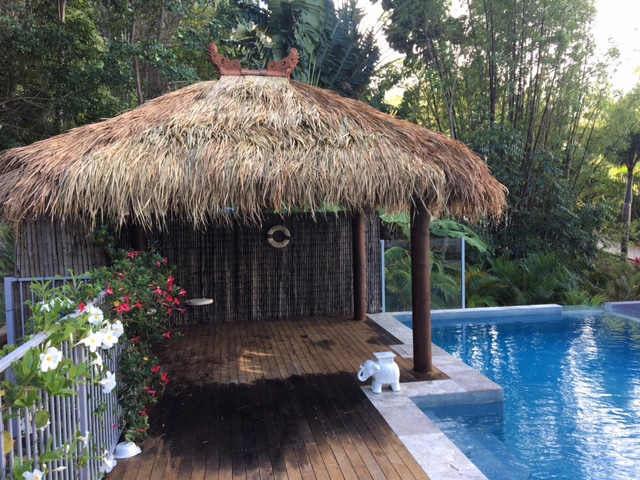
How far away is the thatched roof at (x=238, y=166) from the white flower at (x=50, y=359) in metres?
2.31

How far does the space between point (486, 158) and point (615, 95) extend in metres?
4.32

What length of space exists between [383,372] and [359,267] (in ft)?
9.10

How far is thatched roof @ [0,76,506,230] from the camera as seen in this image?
153 inches

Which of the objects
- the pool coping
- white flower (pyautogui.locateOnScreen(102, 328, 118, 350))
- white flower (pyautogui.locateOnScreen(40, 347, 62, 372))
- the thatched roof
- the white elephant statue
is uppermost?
the thatched roof

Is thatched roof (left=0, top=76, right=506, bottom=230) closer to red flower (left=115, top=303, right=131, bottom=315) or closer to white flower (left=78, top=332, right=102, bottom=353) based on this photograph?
red flower (left=115, top=303, right=131, bottom=315)

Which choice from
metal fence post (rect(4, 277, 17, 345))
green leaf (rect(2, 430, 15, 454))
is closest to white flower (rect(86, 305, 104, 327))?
Result: green leaf (rect(2, 430, 15, 454))

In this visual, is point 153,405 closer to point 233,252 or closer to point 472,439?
point 472,439

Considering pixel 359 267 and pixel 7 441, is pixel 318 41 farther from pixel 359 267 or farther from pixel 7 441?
pixel 7 441

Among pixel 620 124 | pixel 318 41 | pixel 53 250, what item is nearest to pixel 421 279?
pixel 53 250

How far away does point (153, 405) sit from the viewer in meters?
3.74

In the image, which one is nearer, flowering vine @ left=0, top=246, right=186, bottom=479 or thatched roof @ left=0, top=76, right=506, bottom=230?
flowering vine @ left=0, top=246, right=186, bottom=479

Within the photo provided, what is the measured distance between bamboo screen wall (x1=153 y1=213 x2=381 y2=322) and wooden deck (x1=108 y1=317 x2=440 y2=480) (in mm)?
1150

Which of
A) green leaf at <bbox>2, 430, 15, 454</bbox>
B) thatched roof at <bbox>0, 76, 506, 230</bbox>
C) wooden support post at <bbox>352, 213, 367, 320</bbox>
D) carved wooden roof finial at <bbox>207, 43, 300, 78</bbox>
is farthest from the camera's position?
wooden support post at <bbox>352, 213, 367, 320</bbox>

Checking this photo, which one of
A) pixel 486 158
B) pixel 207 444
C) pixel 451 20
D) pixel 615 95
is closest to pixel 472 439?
pixel 207 444
